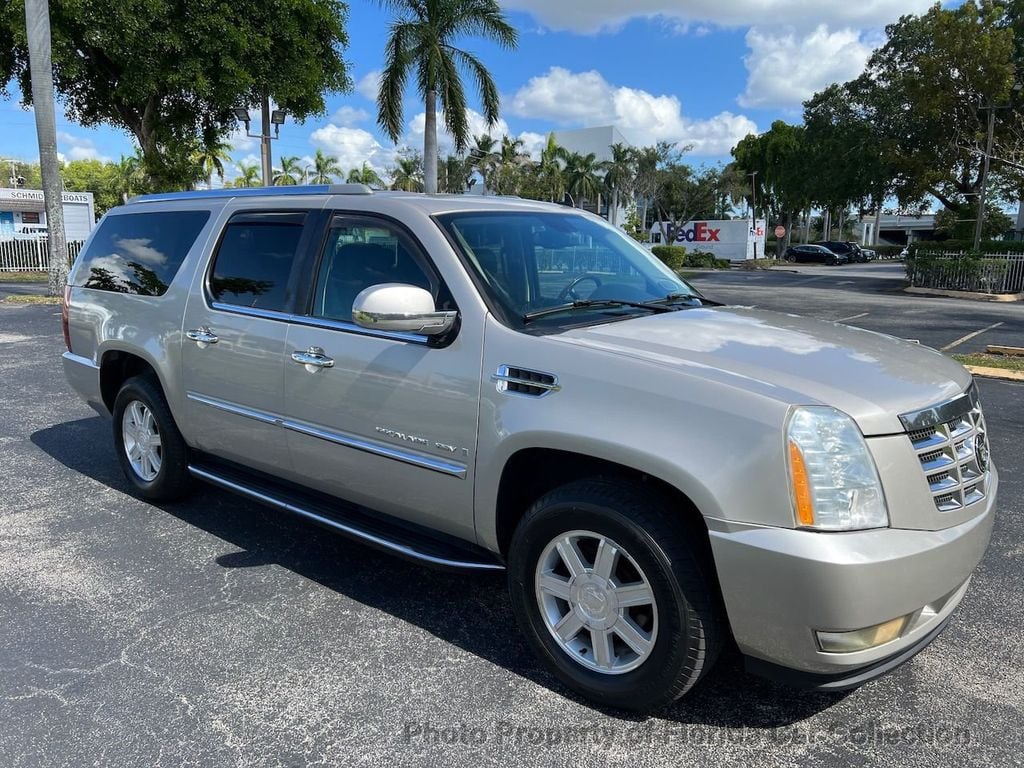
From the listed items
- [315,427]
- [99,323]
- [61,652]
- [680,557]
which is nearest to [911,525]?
[680,557]

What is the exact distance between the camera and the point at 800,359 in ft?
9.11

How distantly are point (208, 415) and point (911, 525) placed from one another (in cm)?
345

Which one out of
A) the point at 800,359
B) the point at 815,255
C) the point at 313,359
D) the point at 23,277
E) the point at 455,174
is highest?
the point at 455,174

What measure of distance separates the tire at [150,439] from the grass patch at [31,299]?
1395 cm

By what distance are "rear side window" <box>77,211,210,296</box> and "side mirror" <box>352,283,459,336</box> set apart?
1973mm

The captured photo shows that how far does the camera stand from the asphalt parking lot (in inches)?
103

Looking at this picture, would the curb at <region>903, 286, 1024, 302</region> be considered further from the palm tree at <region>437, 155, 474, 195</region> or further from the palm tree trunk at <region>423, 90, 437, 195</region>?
the palm tree at <region>437, 155, 474, 195</region>

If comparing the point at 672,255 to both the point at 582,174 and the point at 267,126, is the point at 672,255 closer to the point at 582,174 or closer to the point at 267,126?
the point at 267,126

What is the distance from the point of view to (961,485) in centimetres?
259

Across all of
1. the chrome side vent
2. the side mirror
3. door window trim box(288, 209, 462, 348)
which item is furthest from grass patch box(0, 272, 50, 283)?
the chrome side vent

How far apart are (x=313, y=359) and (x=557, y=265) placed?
1226 mm

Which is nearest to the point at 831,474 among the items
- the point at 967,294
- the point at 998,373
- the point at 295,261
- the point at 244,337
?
the point at 295,261

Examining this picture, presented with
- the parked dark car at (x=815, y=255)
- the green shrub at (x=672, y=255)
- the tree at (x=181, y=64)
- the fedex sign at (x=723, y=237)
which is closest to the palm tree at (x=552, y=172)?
the fedex sign at (x=723, y=237)

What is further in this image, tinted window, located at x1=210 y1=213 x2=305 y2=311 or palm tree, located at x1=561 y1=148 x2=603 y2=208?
palm tree, located at x1=561 y1=148 x2=603 y2=208
